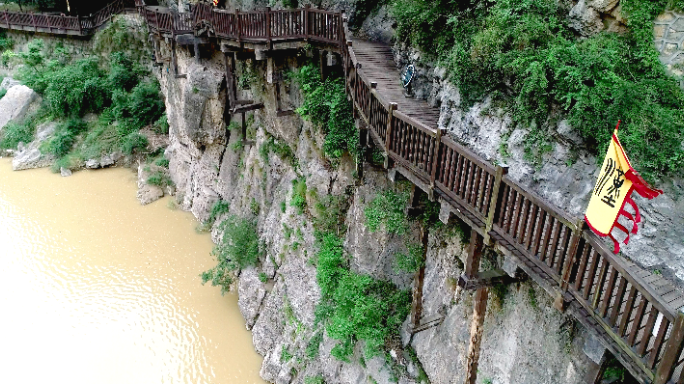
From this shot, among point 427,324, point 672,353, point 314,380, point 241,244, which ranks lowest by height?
point 314,380

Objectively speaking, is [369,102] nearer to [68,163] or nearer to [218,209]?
[218,209]

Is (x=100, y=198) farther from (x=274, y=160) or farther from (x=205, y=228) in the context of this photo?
(x=274, y=160)

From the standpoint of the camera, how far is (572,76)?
6301 millimetres

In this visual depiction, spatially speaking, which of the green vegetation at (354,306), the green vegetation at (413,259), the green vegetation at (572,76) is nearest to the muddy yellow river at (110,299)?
the green vegetation at (354,306)

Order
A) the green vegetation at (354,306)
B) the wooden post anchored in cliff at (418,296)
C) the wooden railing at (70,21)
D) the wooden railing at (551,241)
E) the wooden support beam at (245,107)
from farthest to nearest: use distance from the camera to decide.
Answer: the wooden railing at (70,21) → the wooden support beam at (245,107) → the green vegetation at (354,306) → the wooden post anchored in cliff at (418,296) → the wooden railing at (551,241)

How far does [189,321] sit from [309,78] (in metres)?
8.88

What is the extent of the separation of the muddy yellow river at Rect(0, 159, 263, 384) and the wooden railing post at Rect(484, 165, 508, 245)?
10126 mm

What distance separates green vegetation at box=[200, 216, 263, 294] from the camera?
1562cm

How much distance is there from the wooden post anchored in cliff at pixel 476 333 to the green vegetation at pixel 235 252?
9.36 m

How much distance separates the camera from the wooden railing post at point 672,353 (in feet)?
12.7

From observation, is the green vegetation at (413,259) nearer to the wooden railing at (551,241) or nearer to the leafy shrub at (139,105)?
the wooden railing at (551,241)

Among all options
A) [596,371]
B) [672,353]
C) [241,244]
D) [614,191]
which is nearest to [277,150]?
[241,244]

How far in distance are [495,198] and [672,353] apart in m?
2.39

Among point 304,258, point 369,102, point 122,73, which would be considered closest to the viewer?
point 369,102
